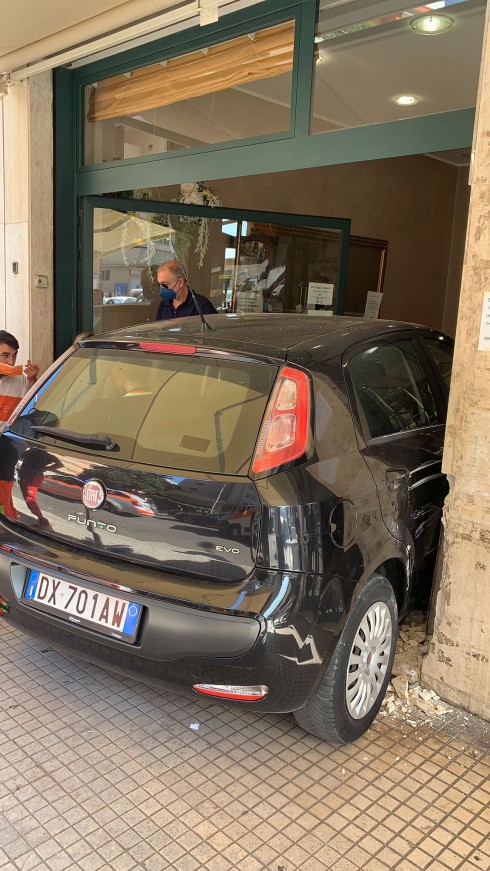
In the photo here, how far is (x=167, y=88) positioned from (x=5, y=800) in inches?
191

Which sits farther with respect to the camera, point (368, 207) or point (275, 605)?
point (368, 207)

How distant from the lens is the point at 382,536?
8.40 feet

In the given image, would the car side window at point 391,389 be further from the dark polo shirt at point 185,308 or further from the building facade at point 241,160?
the dark polo shirt at point 185,308

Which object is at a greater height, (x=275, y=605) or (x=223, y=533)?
(x=223, y=533)

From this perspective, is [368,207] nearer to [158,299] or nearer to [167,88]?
[158,299]

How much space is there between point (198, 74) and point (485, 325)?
3.45 metres

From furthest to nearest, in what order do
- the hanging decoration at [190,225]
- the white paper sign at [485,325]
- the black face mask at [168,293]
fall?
the hanging decoration at [190,225]
the black face mask at [168,293]
the white paper sign at [485,325]

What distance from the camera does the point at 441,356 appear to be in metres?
3.59

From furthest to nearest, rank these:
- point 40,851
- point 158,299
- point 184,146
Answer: point 158,299, point 184,146, point 40,851

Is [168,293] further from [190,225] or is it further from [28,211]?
[28,211]

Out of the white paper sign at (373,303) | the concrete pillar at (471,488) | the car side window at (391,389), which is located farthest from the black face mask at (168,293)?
the white paper sign at (373,303)

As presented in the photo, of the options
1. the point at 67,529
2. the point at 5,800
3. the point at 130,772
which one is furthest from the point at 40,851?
the point at 67,529

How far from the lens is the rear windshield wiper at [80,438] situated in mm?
2408

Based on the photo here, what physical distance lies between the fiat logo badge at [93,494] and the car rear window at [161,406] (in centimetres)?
12
